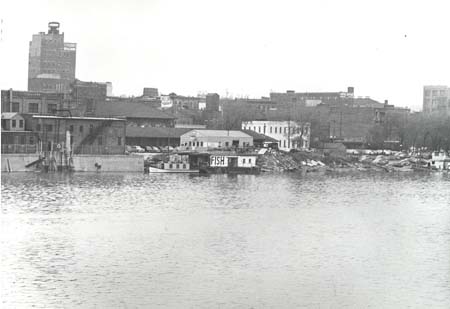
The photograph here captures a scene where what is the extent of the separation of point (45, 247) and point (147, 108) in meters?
51.2

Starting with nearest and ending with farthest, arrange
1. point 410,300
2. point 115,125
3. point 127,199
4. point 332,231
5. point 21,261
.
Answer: point 410,300
point 21,261
point 332,231
point 127,199
point 115,125

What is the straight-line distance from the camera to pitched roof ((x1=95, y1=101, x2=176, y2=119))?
6850 centimetres

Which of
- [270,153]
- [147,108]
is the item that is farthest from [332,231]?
[147,108]

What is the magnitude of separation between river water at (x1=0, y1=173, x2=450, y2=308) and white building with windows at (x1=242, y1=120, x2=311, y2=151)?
111 ft

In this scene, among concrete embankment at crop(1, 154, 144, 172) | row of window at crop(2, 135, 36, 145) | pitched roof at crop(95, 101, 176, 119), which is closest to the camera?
concrete embankment at crop(1, 154, 144, 172)

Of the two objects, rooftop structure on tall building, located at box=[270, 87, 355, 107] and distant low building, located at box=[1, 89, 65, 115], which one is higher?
rooftop structure on tall building, located at box=[270, 87, 355, 107]

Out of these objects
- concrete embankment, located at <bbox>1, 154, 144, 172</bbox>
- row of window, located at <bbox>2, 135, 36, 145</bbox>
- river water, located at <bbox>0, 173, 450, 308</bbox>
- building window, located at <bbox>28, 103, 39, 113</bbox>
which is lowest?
river water, located at <bbox>0, 173, 450, 308</bbox>

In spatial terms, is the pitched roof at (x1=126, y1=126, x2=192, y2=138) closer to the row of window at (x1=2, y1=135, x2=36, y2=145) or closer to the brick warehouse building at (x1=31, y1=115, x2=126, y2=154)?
the brick warehouse building at (x1=31, y1=115, x2=126, y2=154)

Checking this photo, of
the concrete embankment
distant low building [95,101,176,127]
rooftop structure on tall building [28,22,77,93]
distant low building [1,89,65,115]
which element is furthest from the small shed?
rooftop structure on tall building [28,22,77,93]

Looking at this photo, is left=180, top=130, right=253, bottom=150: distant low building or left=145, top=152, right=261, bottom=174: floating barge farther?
left=180, top=130, right=253, bottom=150: distant low building

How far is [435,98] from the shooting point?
378 ft

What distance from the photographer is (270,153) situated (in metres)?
59.0

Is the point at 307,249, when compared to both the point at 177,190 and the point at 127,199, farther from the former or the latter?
the point at 177,190

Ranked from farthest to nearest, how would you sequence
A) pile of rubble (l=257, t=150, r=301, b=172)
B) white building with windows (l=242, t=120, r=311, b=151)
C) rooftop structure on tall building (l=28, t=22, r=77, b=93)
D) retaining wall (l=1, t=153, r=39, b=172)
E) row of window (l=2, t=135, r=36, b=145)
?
rooftop structure on tall building (l=28, t=22, r=77, b=93) < white building with windows (l=242, t=120, r=311, b=151) < pile of rubble (l=257, t=150, r=301, b=172) < row of window (l=2, t=135, r=36, b=145) < retaining wall (l=1, t=153, r=39, b=172)
